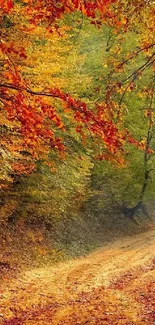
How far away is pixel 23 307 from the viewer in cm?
1043

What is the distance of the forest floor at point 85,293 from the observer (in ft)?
31.1

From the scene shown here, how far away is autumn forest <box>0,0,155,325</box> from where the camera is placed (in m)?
5.30

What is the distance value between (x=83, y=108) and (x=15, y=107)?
846 millimetres

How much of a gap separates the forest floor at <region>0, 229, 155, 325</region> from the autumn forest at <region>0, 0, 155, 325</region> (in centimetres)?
3

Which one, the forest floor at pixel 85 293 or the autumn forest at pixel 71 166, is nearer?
the autumn forest at pixel 71 166

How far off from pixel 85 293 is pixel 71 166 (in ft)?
15.1

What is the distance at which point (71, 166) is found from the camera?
14844mm

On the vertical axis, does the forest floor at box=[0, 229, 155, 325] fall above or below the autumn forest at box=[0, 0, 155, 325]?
below

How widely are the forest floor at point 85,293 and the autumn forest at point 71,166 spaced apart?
0.03m

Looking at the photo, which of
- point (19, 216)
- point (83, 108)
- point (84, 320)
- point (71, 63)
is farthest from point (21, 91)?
point (19, 216)

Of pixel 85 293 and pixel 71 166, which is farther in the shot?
pixel 71 166

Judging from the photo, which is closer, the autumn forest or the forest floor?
the autumn forest

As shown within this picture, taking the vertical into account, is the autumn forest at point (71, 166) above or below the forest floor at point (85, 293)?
above

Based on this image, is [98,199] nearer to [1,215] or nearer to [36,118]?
[1,215]
